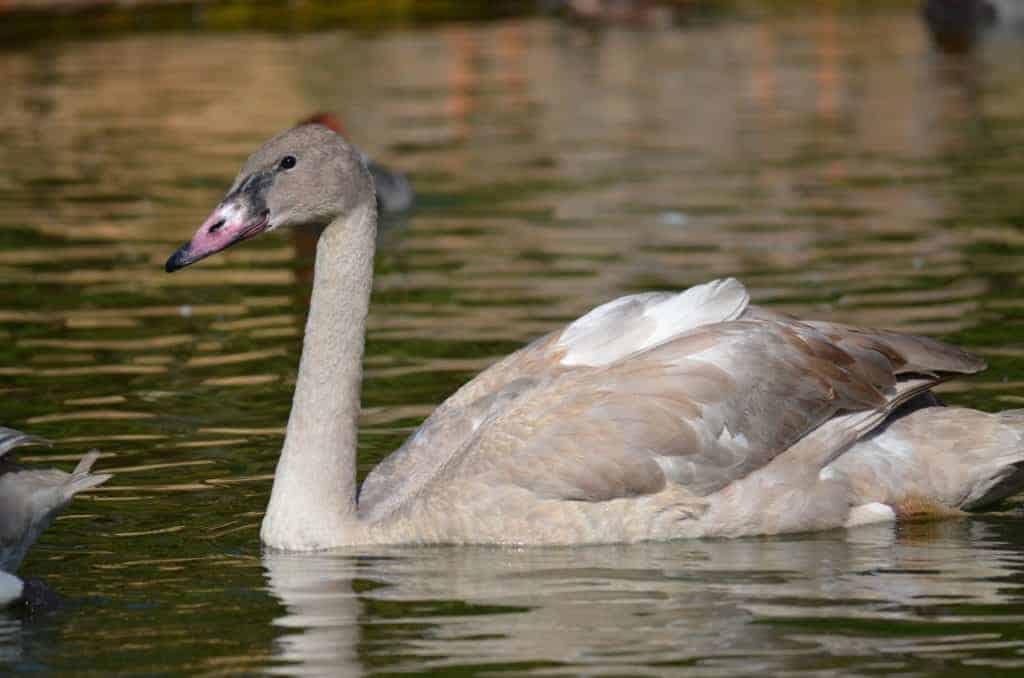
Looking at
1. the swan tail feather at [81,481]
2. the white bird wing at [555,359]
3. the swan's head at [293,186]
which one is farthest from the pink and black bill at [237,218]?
the white bird wing at [555,359]

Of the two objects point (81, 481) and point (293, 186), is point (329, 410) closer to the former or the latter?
point (293, 186)

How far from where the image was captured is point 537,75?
120 feet

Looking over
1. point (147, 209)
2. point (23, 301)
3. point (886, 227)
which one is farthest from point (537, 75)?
point (23, 301)

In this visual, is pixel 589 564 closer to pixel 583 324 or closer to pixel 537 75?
pixel 583 324

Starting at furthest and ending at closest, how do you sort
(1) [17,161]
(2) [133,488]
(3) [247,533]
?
(1) [17,161], (2) [133,488], (3) [247,533]

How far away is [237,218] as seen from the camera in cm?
929

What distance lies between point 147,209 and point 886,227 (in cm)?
679

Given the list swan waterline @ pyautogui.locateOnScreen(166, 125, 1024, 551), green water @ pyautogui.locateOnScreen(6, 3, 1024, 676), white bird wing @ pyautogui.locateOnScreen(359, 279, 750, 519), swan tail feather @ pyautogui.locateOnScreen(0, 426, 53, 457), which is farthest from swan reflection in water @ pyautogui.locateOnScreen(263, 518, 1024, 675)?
swan tail feather @ pyautogui.locateOnScreen(0, 426, 53, 457)

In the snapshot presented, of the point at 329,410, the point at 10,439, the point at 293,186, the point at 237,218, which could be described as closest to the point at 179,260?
the point at 237,218

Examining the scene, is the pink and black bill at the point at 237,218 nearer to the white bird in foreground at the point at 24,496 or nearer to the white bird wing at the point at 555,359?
the white bird in foreground at the point at 24,496

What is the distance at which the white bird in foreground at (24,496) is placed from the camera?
8.33 m

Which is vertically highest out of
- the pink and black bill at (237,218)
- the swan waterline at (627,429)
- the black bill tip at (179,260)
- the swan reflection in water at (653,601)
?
the pink and black bill at (237,218)

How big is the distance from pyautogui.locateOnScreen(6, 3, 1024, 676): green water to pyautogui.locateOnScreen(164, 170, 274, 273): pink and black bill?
4.11ft

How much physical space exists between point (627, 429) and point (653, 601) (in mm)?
1164
